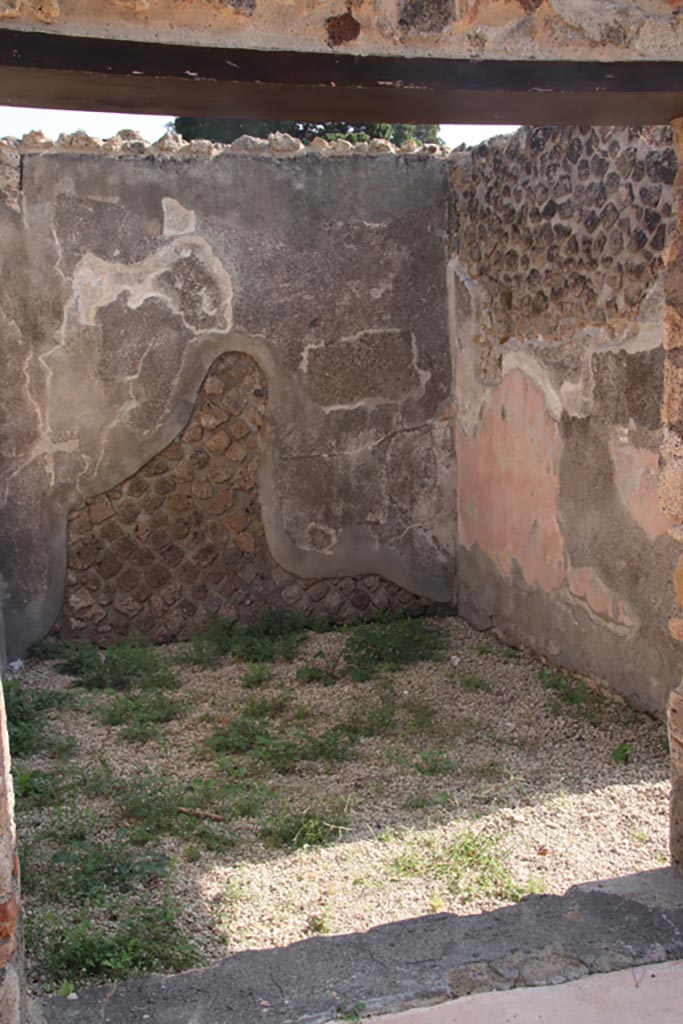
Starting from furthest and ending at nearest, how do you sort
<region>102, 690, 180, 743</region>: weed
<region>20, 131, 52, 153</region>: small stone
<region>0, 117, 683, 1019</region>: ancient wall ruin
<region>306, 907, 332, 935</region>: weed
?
<region>20, 131, 52, 153</region>: small stone → <region>0, 117, 683, 1019</region>: ancient wall ruin → <region>102, 690, 180, 743</region>: weed → <region>306, 907, 332, 935</region>: weed

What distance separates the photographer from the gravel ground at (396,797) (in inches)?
108

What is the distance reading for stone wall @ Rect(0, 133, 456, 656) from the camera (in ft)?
15.8

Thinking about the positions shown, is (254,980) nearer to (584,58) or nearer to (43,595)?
(584,58)

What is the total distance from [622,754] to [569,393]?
1.46 meters

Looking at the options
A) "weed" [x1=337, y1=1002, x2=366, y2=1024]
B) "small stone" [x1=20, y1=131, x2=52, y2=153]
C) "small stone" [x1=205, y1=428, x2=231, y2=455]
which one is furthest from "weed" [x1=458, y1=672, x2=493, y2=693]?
"small stone" [x1=20, y1=131, x2=52, y2=153]

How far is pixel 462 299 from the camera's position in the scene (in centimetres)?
516

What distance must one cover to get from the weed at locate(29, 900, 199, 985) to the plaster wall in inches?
76.3

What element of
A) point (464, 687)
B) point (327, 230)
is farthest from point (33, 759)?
point (327, 230)

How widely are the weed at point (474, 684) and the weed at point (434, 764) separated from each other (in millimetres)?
726

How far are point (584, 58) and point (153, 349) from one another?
325cm

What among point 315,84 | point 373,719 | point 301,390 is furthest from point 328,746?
point 315,84

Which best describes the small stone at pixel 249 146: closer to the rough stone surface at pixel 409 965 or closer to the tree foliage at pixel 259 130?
the rough stone surface at pixel 409 965

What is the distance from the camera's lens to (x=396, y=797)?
344cm

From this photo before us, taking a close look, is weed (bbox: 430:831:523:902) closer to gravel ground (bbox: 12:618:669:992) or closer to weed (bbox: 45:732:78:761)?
gravel ground (bbox: 12:618:669:992)
